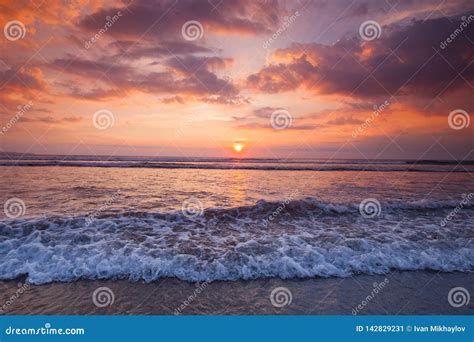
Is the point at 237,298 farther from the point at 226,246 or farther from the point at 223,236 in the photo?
the point at 223,236

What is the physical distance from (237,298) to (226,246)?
6.92 feet

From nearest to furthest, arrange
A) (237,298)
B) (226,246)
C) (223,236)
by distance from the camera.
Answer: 1. (237,298)
2. (226,246)
3. (223,236)

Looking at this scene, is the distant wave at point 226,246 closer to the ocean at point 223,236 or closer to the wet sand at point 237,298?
the ocean at point 223,236

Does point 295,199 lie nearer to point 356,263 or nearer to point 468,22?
point 356,263

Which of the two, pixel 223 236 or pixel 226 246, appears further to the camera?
pixel 223 236

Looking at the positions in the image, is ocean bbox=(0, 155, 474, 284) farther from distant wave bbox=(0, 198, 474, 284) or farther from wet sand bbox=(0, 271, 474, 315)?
wet sand bbox=(0, 271, 474, 315)

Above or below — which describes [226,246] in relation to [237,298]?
above

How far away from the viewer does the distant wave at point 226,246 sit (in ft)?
18.5

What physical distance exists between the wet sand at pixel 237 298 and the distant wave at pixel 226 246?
290 millimetres

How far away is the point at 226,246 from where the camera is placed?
6.89 m

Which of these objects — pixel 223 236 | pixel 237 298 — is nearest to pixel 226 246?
pixel 223 236

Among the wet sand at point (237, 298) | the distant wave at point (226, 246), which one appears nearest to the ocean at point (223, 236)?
the distant wave at point (226, 246)

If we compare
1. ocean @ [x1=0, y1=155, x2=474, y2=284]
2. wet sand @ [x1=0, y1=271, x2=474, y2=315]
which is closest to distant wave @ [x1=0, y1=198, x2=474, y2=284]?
ocean @ [x1=0, y1=155, x2=474, y2=284]

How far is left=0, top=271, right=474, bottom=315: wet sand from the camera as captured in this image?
4555mm
